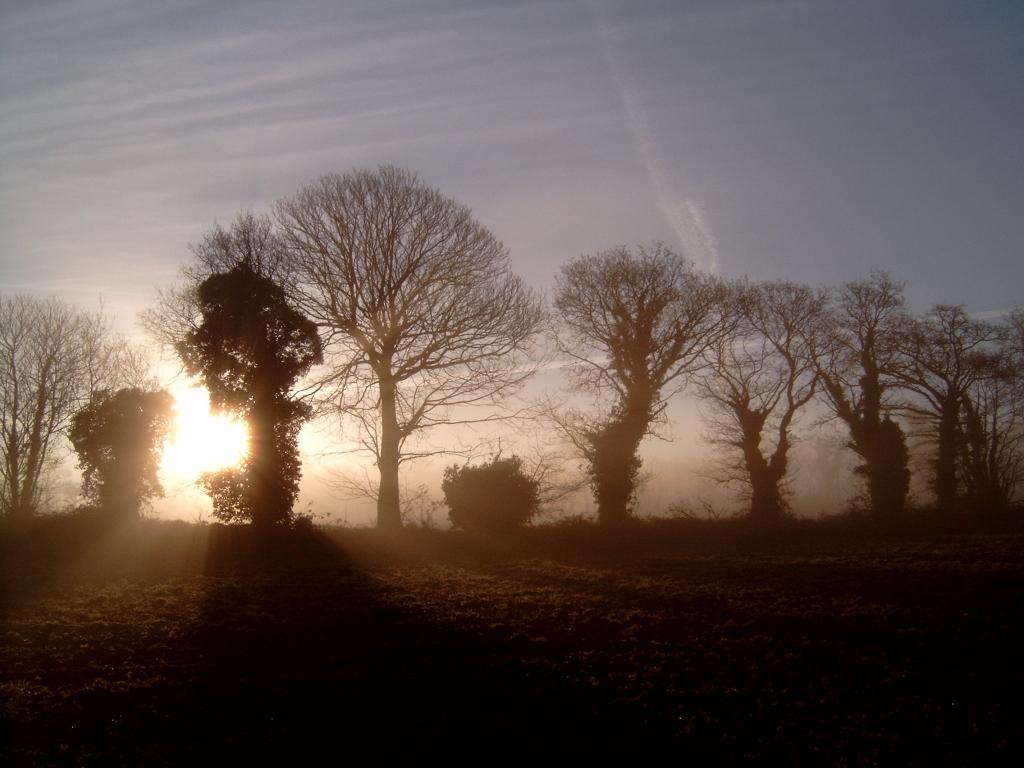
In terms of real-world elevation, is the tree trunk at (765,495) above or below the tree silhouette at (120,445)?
below

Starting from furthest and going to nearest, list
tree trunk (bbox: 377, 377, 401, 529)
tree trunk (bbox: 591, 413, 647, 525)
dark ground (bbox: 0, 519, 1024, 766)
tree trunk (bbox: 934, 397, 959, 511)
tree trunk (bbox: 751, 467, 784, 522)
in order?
tree trunk (bbox: 934, 397, 959, 511), tree trunk (bbox: 751, 467, 784, 522), tree trunk (bbox: 591, 413, 647, 525), tree trunk (bbox: 377, 377, 401, 529), dark ground (bbox: 0, 519, 1024, 766)

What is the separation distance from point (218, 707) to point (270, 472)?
12.9 m

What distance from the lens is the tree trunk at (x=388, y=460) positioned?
22.9m

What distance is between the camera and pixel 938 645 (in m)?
8.33

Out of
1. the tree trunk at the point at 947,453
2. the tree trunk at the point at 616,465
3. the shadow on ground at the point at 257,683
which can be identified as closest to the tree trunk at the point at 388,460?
the tree trunk at the point at 616,465

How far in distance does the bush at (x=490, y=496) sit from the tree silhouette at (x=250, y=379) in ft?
19.4

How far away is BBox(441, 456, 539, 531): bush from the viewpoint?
23609mm

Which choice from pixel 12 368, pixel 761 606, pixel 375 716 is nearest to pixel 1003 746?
pixel 761 606

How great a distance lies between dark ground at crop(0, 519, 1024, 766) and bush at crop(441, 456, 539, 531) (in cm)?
837

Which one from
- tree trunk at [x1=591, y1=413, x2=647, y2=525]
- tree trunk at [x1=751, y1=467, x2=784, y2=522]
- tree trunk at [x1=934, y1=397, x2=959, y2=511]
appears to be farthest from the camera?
tree trunk at [x1=934, y1=397, x2=959, y2=511]

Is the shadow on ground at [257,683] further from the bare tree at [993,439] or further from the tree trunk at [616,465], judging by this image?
the bare tree at [993,439]

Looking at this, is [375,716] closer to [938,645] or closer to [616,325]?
[938,645]

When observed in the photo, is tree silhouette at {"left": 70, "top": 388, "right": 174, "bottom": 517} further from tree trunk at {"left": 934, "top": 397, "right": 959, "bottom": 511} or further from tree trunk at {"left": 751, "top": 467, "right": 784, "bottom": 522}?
tree trunk at {"left": 934, "top": 397, "right": 959, "bottom": 511}

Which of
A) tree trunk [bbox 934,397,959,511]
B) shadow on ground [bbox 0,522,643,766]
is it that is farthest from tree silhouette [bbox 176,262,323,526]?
tree trunk [bbox 934,397,959,511]
